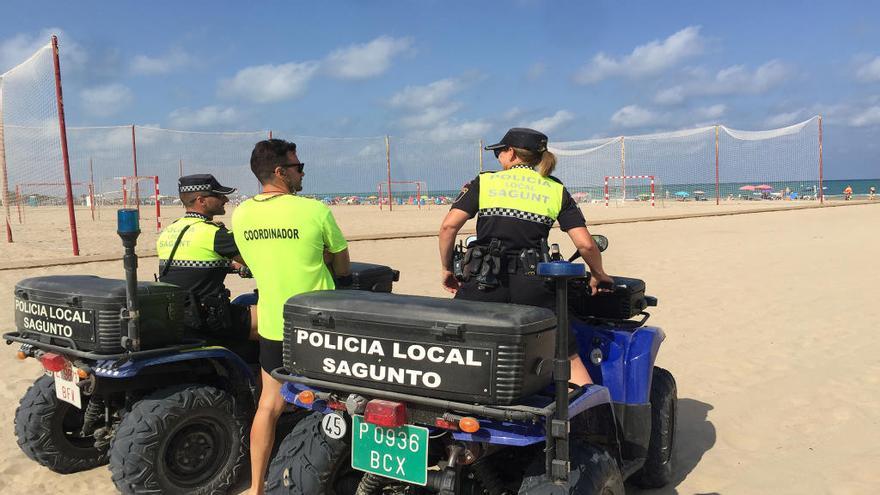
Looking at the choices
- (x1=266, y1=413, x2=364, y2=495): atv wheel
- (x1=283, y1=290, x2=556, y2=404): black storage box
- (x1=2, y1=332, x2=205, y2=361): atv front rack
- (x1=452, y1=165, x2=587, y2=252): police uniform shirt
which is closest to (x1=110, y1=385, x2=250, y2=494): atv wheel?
(x1=2, y1=332, x2=205, y2=361): atv front rack

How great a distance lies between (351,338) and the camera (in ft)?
7.55

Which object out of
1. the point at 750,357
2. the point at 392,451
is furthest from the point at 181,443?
the point at 750,357

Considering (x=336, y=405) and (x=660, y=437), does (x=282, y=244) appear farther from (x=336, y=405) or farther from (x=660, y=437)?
(x=660, y=437)

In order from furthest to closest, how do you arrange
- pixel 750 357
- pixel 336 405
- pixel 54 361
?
1. pixel 750 357
2. pixel 54 361
3. pixel 336 405

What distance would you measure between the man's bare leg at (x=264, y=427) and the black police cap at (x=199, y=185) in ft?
4.04

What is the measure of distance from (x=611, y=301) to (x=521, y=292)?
954 millimetres

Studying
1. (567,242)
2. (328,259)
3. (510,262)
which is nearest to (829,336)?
(510,262)

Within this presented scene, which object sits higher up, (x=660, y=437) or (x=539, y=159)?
(x=539, y=159)

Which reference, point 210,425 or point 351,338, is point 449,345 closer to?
point 351,338

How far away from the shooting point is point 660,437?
3.50 m

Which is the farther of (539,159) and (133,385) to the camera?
(133,385)

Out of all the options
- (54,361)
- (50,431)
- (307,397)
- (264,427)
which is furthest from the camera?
(50,431)

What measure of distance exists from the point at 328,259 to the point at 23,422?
2090 millimetres

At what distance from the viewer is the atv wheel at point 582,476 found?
221cm
